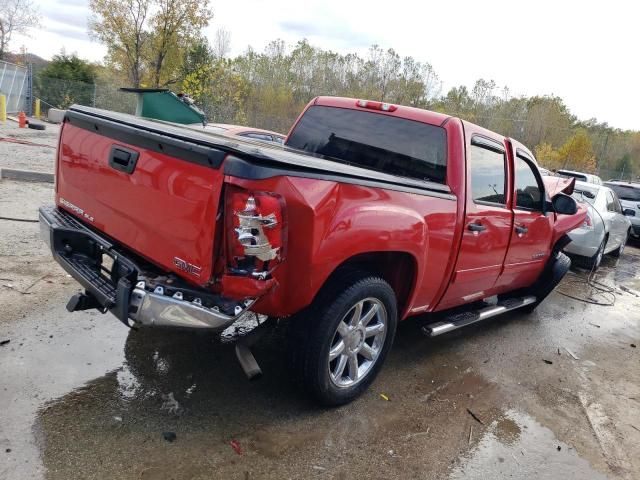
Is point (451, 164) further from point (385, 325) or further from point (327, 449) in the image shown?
point (327, 449)

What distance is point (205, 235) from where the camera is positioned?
2447 mm

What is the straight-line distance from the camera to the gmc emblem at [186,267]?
2529 mm

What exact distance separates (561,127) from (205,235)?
149ft

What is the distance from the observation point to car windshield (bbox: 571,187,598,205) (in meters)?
8.90

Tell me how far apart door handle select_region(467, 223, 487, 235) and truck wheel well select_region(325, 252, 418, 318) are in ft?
2.10

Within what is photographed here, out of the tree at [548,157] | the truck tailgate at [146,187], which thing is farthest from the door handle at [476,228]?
the tree at [548,157]

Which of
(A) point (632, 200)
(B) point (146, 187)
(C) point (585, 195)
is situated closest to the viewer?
(B) point (146, 187)

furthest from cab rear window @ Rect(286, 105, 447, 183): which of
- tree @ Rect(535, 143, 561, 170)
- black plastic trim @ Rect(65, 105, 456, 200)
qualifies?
tree @ Rect(535, 143, 561, 170)

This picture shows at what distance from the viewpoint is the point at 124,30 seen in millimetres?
26500

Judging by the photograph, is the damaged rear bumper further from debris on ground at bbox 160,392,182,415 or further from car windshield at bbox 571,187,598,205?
car windshield at bbox 571,187,598,205

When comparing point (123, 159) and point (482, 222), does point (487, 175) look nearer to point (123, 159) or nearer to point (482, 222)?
point (482, 222)

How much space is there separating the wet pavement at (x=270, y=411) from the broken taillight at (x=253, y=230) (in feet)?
3.54

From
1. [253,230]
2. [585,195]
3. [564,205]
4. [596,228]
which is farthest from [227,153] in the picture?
[585,195]

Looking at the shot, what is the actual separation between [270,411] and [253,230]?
1.36 meters
